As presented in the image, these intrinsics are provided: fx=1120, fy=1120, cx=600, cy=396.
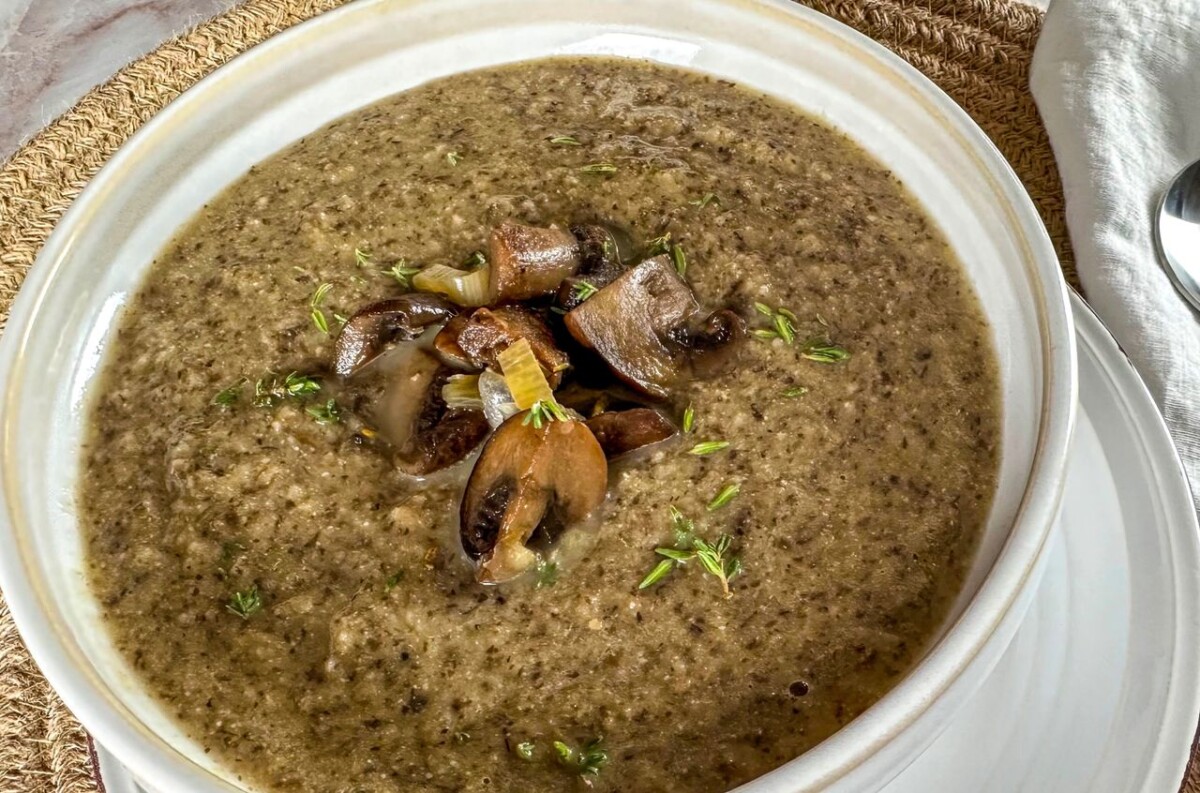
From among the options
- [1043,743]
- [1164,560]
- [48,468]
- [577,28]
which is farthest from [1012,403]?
[48,468]

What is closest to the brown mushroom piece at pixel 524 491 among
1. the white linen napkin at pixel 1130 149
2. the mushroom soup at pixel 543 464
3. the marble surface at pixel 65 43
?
the mushroom soup at pixel 543 464

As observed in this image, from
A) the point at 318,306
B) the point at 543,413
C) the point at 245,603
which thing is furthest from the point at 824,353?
the point at 245,603

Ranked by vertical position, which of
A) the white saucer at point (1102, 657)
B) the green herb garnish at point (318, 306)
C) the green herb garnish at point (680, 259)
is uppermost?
the green herb garnish at point (680, 259)

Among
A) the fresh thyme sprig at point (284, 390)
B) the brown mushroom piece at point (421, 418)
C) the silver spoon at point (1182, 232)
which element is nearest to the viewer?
the brown mushroom piece at point (421, 418)

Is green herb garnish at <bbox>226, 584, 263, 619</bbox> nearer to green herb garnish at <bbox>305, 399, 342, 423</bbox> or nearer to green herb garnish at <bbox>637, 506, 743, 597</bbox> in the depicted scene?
green herb garnish at <bbox>305, 399, 342, 423</bbox>

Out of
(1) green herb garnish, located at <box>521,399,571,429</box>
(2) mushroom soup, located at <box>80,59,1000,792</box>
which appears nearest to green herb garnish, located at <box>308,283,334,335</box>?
(2) mushroom soup, located at <box>80,59,1000,792</box>

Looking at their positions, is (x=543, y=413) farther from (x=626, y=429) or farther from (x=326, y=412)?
(x=326, y=412)

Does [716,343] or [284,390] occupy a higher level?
[716,343]

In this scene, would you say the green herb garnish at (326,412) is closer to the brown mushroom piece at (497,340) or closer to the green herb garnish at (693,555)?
the brown mushroom piece at (497,340)
